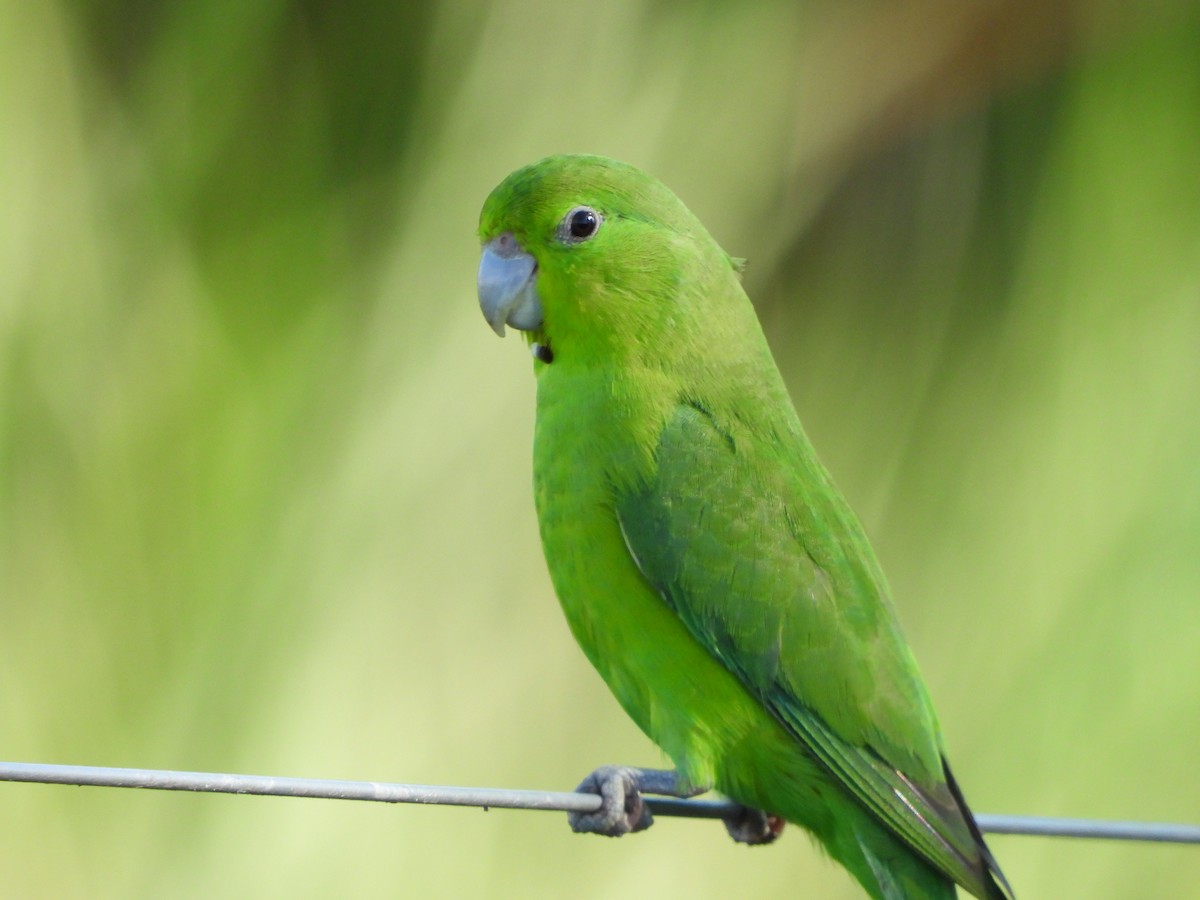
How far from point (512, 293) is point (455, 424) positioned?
4.27ft

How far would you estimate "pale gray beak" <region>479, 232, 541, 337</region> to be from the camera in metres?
2.71

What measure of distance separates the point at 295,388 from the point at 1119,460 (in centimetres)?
261

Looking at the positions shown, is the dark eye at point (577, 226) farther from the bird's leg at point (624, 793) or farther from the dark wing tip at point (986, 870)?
the dark wing tip at point (986, 870)

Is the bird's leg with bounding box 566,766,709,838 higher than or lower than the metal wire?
higher

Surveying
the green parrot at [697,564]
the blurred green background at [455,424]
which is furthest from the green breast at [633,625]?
the blurred green background at [455,424]

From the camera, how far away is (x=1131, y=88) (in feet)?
14.4

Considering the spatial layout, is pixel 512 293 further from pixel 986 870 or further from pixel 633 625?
pixel 986 870

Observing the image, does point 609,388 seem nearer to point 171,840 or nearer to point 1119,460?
point 171,840

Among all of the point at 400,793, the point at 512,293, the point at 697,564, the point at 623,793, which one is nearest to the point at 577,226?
the point at 512,293

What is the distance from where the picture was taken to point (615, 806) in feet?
7.90

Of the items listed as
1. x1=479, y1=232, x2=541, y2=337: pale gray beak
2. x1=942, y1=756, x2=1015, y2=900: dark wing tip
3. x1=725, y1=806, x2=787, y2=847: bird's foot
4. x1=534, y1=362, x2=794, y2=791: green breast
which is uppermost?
x1=479, y1=232, x2=541, y2=337: pale gray beak

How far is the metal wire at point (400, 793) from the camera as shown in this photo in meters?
1.62

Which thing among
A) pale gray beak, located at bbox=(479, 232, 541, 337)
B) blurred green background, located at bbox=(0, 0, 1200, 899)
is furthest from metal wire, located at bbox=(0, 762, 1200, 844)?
blurred green background, located at bbox=(0, 0, 1200, 899)

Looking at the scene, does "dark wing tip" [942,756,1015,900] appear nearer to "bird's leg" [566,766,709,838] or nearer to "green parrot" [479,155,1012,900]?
"green parrot" [479,155,1012,900]
